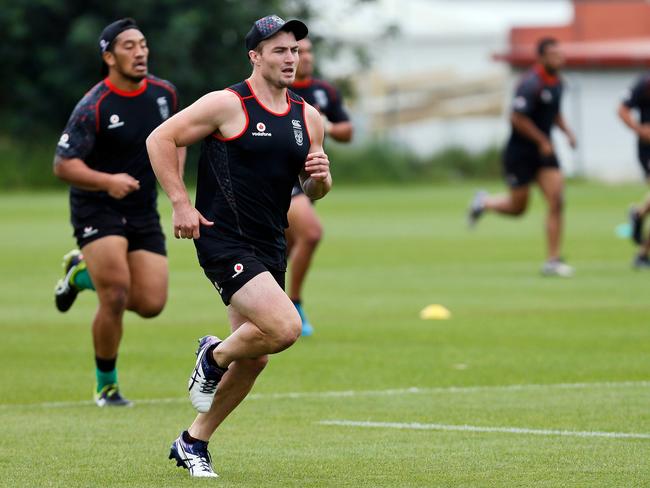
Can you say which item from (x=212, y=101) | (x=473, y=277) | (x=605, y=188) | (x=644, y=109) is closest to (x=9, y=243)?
(x=473, y=277)

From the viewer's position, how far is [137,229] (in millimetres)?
10500

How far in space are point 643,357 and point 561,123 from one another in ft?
25.9

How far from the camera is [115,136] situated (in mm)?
10398

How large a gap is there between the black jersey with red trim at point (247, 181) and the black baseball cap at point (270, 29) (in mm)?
227

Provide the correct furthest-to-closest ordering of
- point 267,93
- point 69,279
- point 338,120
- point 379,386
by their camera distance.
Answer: point 338,120, point 69,279, point 379,386, point 267,93

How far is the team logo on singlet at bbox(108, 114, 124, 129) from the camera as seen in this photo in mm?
10359

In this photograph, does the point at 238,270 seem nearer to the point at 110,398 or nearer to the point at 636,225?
the point at 110,398

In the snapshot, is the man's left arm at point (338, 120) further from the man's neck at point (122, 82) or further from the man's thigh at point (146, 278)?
the man's thigh at point (146, 278)

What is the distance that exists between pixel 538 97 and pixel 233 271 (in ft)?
40.5

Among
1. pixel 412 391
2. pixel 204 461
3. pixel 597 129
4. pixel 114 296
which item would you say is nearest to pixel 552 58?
pixel 412 391

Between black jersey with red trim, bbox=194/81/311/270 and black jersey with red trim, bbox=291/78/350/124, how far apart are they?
6528mm

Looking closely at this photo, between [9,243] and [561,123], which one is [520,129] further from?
[9,243]

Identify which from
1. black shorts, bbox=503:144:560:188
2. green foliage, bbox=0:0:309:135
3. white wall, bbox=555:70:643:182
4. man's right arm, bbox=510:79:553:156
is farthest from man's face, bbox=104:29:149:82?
white wall, bbox=555:70:643:182

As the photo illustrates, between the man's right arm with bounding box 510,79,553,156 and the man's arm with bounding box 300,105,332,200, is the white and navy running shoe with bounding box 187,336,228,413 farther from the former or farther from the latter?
the man's right arm with bounding box 510,79,553,156
